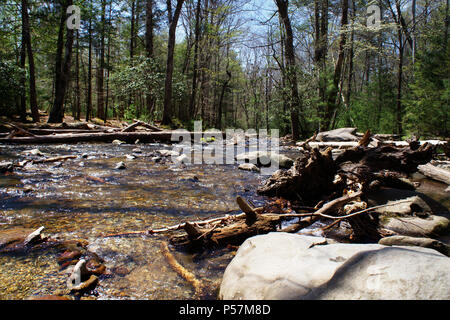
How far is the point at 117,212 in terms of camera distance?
2850 millimetres

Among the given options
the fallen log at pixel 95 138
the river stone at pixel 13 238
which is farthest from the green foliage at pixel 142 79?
the river stone at pixel 13 238

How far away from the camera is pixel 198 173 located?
17.1 feet

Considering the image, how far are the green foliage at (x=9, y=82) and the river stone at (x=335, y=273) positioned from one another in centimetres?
1572

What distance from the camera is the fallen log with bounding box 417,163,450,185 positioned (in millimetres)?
4543

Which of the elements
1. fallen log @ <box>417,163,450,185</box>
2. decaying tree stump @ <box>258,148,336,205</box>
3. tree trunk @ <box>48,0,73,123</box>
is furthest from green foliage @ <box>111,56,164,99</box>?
fallen log @ <box>417,163,450,185</box>

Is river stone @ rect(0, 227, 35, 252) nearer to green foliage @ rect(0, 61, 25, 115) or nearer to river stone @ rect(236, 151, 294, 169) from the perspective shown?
river stone @ rect(236, 151, 294, 169)

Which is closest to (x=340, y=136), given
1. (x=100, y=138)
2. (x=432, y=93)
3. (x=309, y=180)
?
(x=432, y=93)

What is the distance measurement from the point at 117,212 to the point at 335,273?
7.83 feet

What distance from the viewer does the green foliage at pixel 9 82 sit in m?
12.1

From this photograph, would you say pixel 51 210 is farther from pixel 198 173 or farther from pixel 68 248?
pixel 198 173

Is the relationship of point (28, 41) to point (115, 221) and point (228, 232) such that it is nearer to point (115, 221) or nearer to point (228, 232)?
point (115, 221)

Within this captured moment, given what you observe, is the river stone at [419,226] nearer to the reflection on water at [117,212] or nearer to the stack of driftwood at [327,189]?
the stack of driftwood at [327,189]

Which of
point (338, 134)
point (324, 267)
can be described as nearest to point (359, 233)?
point (324, 267)

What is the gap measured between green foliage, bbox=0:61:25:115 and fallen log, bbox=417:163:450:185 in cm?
1675
